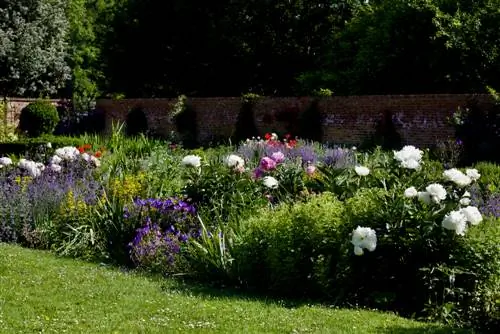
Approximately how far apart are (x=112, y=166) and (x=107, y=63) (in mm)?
22454

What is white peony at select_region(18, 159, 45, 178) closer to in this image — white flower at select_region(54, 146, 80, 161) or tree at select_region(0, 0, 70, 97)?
white flower at select_region(54, 146, 80, 161)

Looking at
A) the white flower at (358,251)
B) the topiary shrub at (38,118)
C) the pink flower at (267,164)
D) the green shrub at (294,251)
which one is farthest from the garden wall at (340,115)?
→ the white flower at (358,251)

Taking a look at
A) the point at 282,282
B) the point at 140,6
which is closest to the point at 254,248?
the point at 282,282

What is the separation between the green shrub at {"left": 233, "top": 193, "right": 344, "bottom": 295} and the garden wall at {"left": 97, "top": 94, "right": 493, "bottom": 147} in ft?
34.1

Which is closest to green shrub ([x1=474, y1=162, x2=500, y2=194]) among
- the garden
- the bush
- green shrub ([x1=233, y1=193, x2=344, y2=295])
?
the garden

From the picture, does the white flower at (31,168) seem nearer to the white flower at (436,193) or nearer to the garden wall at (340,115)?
the white flower at (436,193)

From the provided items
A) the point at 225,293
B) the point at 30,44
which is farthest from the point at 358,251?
the point at 30,44

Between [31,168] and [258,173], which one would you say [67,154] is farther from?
[258,173]

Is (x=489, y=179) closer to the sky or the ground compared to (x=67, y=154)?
closer to the sky

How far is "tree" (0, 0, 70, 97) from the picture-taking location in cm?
2480

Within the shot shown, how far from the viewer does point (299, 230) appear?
244 inches

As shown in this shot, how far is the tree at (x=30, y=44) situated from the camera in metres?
24.8

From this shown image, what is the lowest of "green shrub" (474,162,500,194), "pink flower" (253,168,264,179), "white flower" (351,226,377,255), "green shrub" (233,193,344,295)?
"green shrub" (233,193,344,295)

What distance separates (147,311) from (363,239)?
172cm
